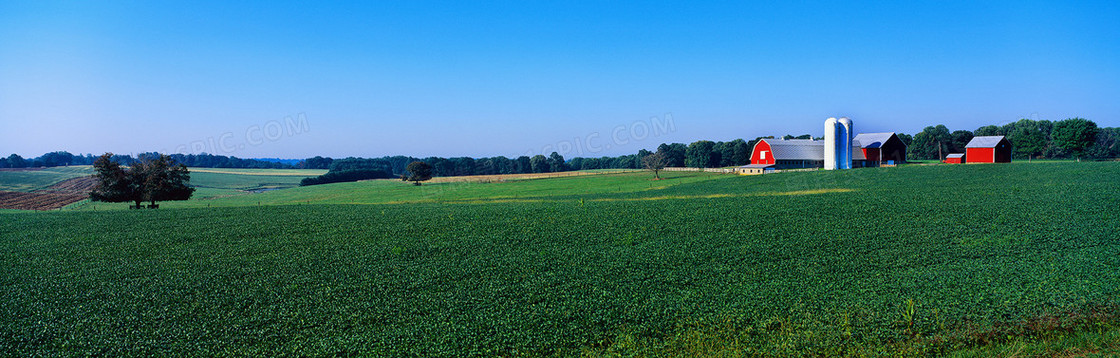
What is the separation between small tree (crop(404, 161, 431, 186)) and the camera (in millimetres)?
80812

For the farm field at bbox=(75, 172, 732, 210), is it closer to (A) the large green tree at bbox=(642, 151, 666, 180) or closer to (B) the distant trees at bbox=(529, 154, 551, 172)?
(A) the large green tree at bbox=(642, 151, 666, 180)

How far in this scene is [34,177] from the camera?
80.4 metres

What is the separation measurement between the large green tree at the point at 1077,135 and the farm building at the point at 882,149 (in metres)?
25.5

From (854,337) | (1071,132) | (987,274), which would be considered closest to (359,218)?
(854,337)

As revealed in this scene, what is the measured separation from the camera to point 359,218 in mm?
30797

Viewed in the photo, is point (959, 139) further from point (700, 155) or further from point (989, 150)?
point (989, 150)

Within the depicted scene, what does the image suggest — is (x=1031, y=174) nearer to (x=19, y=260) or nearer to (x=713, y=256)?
(x=713, y=256)

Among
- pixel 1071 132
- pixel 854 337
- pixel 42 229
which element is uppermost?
pixel 1071 132

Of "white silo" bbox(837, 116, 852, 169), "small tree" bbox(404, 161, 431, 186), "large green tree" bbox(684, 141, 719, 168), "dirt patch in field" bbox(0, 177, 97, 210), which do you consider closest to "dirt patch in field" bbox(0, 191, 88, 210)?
"dirt patch in field" bbox(0, 177, 97, 210)

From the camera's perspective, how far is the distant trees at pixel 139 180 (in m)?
43.0

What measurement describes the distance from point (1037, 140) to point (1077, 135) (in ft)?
47.3

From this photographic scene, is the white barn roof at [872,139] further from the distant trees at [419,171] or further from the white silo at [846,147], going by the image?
the distant trees at [419,171]

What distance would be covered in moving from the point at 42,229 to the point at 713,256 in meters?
33.8

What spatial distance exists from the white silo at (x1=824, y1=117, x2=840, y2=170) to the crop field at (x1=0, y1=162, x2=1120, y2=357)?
3266cm
